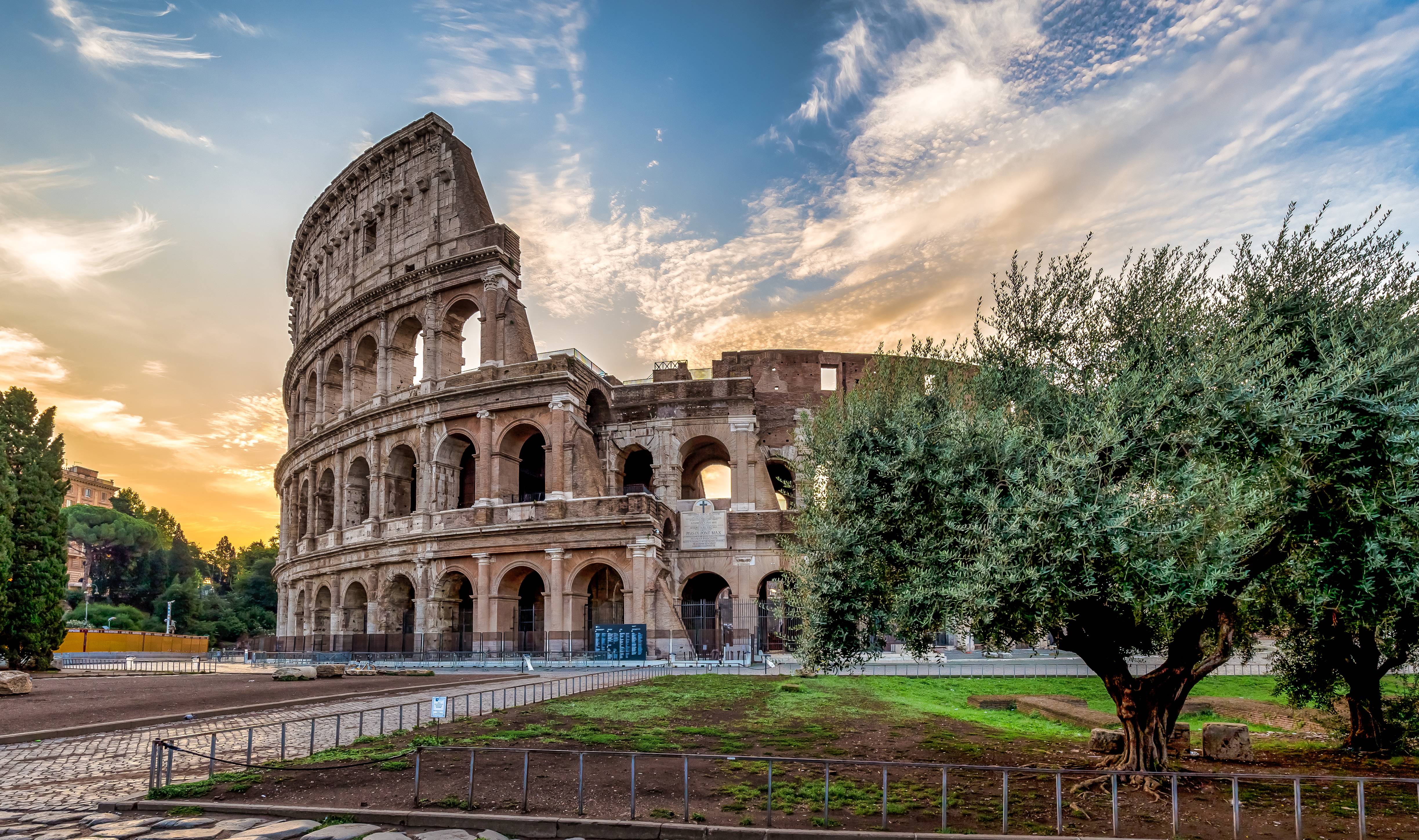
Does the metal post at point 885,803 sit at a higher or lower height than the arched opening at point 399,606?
higher

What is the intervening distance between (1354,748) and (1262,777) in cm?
592

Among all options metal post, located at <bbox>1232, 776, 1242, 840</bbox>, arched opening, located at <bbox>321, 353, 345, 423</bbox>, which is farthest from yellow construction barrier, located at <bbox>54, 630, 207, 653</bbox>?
metal post, located at <bbox>1232, 776, 1242, 840</bbox>

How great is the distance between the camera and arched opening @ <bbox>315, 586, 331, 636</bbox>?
129 feet

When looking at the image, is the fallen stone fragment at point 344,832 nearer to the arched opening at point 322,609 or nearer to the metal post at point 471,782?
the metal post at point 471,782

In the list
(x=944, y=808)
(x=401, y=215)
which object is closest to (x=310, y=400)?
(x=401, y=215)

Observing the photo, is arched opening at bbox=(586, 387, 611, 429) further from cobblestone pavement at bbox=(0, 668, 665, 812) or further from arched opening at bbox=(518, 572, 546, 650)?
cobblestone pavement at bbox=(0, 668, 665, 812)

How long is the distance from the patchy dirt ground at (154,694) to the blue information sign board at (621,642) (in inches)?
223

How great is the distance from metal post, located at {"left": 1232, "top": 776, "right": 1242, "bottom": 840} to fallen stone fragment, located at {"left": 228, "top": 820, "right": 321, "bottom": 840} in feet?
26.2

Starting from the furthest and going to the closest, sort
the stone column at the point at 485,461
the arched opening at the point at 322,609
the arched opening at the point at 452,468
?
the arched opening at the point at 322,609 < the arched opening at the point at 452,468 < the stone column at the point at 485,461

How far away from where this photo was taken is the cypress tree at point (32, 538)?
2641 centimetres

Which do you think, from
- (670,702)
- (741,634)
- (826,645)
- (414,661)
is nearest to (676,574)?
(741,634)

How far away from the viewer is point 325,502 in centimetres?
4184

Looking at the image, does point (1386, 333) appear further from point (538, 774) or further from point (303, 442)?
point (303, 442)

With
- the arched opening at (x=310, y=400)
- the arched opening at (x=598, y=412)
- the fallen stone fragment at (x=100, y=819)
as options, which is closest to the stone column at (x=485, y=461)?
the arched opening at (x=598, y=412)
